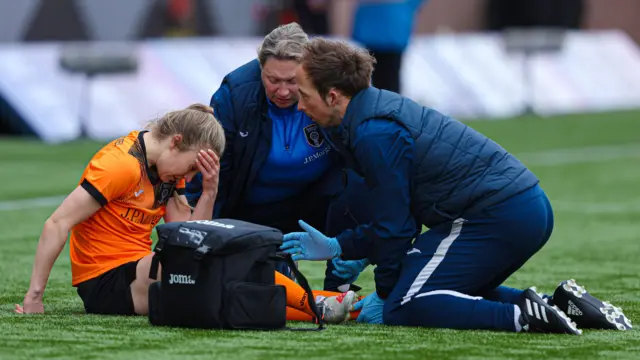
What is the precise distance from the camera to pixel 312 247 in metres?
4.77

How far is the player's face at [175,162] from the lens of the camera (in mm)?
4891

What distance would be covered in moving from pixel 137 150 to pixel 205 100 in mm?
10256

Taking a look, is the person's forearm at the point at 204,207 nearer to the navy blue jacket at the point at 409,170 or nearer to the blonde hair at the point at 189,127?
the blonde hair at the point at 189,127

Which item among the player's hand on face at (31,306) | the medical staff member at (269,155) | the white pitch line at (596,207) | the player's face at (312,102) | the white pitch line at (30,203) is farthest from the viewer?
the white pitch line at (596,207)

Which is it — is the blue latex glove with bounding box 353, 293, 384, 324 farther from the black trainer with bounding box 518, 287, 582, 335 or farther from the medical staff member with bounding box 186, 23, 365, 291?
the black trainer with bounding box 518, 287, 582, 335

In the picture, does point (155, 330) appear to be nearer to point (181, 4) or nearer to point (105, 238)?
point (105, 238)

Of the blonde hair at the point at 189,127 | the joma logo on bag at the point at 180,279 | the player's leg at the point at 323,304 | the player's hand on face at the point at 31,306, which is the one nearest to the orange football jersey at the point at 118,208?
the blonde hair at the point at 189,127

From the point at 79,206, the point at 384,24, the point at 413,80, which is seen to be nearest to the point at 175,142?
the point at 79,206

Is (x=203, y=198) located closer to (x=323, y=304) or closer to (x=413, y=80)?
(x=323, y=304)

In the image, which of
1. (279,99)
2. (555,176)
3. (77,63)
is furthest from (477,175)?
(77,63)

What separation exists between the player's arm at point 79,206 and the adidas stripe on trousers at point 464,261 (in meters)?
1.13

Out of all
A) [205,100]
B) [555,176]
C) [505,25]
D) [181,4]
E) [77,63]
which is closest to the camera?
[555,176]

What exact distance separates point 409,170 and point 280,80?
3.16 ft

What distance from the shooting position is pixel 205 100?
15.1 meters
